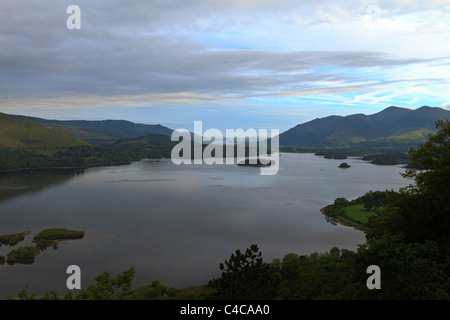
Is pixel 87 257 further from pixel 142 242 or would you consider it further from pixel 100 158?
pixel 100 158

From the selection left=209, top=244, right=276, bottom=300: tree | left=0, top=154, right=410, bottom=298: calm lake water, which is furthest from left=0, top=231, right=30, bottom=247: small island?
left=209, top=244, right=276, bottom=300: tree

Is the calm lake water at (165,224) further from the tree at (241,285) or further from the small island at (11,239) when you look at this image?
the tree at (241,285)

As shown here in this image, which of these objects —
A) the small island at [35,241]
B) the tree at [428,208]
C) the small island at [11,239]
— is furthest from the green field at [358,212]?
the small island at [11,239]

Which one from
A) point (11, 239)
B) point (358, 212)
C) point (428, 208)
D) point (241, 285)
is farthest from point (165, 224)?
point (428, 208)

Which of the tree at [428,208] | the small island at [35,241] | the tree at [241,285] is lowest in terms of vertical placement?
the small island at [35,241]

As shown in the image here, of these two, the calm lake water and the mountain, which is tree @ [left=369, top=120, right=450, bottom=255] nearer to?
the calm lake water
